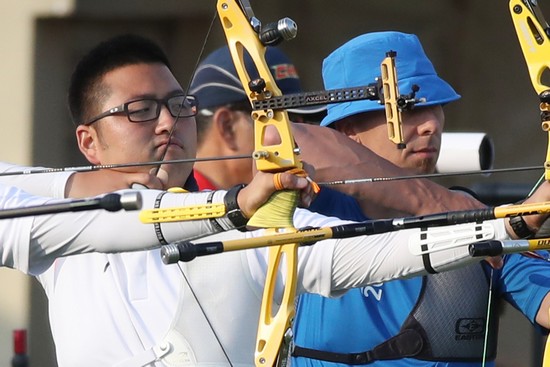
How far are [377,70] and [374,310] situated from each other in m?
0.63

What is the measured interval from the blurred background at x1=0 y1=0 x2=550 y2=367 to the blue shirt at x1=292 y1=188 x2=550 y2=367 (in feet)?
9.87

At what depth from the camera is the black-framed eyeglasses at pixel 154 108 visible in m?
3.23

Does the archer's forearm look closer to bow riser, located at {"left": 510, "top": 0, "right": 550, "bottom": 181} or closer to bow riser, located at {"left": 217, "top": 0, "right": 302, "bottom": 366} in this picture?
bow riser, located at {"left": 217, "top": 0, "right": 302, "bottom": 366}

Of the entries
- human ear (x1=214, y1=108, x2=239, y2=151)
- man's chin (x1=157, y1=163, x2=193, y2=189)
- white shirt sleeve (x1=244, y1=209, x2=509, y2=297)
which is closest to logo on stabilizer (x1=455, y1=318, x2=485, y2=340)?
white shirt sleeve (x1=244, y1=209, x2=509, y2=297)

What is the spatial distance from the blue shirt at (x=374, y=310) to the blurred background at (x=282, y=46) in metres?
3.01

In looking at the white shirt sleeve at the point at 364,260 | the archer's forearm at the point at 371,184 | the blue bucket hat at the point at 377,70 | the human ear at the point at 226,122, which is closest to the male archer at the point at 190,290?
the white shirt sleeve at the point at 364,260

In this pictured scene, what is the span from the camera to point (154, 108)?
3236 millimetres

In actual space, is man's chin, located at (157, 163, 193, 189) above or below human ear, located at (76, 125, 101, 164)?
below

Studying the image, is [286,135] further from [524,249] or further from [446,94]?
[446,94]

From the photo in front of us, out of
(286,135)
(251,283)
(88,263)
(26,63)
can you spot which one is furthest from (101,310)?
(26,63)

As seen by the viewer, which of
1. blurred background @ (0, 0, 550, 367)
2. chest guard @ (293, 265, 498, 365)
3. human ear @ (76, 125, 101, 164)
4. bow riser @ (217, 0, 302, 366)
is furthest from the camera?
blurred background @ (0, 0, 550, 367)

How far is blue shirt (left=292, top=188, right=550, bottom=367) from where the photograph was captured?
3.15 meters

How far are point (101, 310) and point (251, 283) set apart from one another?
1.05 feet

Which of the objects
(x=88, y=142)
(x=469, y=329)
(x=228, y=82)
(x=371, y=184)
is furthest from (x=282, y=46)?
(x=469, y=329)
